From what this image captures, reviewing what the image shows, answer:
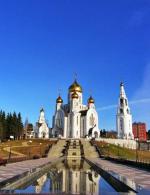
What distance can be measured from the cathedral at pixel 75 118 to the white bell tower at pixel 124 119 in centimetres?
805

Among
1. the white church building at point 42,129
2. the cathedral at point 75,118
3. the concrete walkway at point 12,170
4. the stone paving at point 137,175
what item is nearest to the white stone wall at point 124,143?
the cathedral at point 75,118

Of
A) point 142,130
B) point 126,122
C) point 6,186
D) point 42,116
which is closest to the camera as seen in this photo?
point 6,186

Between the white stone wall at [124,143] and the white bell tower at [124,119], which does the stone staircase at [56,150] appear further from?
the white bell tower at [124,119]

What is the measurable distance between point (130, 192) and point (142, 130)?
515 feet

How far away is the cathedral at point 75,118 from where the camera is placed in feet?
274

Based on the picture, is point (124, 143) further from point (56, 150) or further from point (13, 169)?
point (13, 169)

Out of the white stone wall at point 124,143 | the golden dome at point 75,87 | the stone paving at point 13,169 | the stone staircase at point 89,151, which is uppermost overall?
the golden dome at point 75,87

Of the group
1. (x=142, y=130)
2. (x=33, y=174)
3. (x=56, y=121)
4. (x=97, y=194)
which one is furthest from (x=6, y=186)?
(x=142, y=130)

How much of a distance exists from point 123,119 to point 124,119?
32 centimetres

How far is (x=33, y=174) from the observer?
62.3 ft

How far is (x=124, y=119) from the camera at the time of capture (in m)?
89.2

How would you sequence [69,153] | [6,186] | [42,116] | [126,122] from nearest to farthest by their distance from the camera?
1. [6,186]
2. [69,153]
3. [126,122]
4. [42,116]

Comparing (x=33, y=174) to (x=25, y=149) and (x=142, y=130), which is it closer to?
(x=25, y=149)

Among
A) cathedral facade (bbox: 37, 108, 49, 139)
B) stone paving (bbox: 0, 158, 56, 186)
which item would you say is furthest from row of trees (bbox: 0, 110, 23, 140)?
stone paving (bbox: 0, 158, 56, 186)
